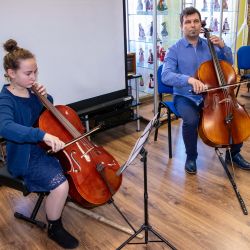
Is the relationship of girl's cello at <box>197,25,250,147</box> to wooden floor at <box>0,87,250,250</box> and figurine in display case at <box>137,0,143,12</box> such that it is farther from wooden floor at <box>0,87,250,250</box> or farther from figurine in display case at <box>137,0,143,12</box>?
figurine in display case at <box>137,0,143,12</box>

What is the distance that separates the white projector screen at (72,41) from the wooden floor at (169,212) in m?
0.79

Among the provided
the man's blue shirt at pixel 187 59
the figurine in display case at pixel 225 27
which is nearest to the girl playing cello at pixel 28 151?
the man's blue shirt at pixel 187 59

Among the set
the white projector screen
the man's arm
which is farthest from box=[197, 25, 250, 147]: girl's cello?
the white projector screen

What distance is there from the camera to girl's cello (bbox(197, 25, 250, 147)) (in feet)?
6.41

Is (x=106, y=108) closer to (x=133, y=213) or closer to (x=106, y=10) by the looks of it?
(x=106, y=10)

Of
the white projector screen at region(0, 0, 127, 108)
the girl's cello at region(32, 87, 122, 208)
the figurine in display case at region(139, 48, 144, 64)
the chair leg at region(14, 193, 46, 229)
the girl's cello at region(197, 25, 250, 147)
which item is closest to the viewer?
the girl's cello at region(32, 87, 122, 208)

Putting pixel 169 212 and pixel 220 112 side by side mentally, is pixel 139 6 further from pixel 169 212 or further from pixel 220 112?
pixel 169 212

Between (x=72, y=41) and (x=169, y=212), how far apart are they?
1593mm

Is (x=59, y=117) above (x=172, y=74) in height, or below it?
below

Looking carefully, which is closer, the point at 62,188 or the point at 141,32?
the point at 62,188

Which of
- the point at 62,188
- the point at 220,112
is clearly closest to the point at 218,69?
the point at 220,112

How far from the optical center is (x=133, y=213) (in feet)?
6.28

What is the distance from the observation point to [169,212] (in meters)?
1.91

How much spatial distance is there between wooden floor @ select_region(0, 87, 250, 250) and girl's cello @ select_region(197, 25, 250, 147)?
1.23 feet
